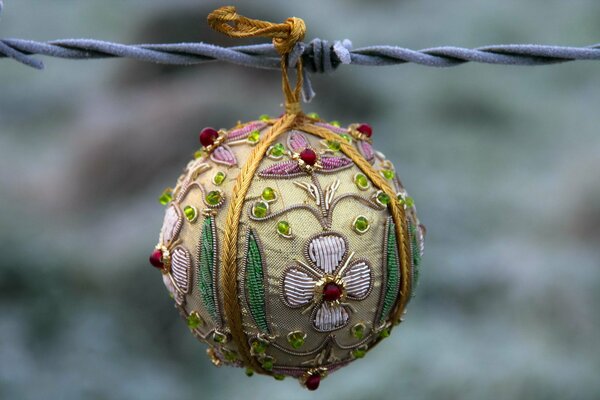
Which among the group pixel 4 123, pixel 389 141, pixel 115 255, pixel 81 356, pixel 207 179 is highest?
pixel 207 179

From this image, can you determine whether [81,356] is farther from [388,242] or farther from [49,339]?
[388,242]

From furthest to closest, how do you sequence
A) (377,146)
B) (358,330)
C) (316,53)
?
(377,146) < (316,53) < (358,330)

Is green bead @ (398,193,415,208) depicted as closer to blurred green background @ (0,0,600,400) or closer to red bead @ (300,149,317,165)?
red bead @ (300,149,317,165)

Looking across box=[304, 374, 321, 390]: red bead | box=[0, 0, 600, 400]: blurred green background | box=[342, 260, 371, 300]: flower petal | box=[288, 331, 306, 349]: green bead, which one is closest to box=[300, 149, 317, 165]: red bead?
box=[342, 260, 371, 300]: flower petal

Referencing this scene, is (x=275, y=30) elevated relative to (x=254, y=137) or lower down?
elevated

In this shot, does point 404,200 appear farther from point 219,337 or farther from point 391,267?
point 219,337

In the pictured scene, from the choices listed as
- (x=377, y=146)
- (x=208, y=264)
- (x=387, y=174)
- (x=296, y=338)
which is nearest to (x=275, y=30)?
(x=387, y=174)

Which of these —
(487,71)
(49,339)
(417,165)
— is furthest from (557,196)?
(49,339)

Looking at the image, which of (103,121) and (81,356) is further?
(103,121)
